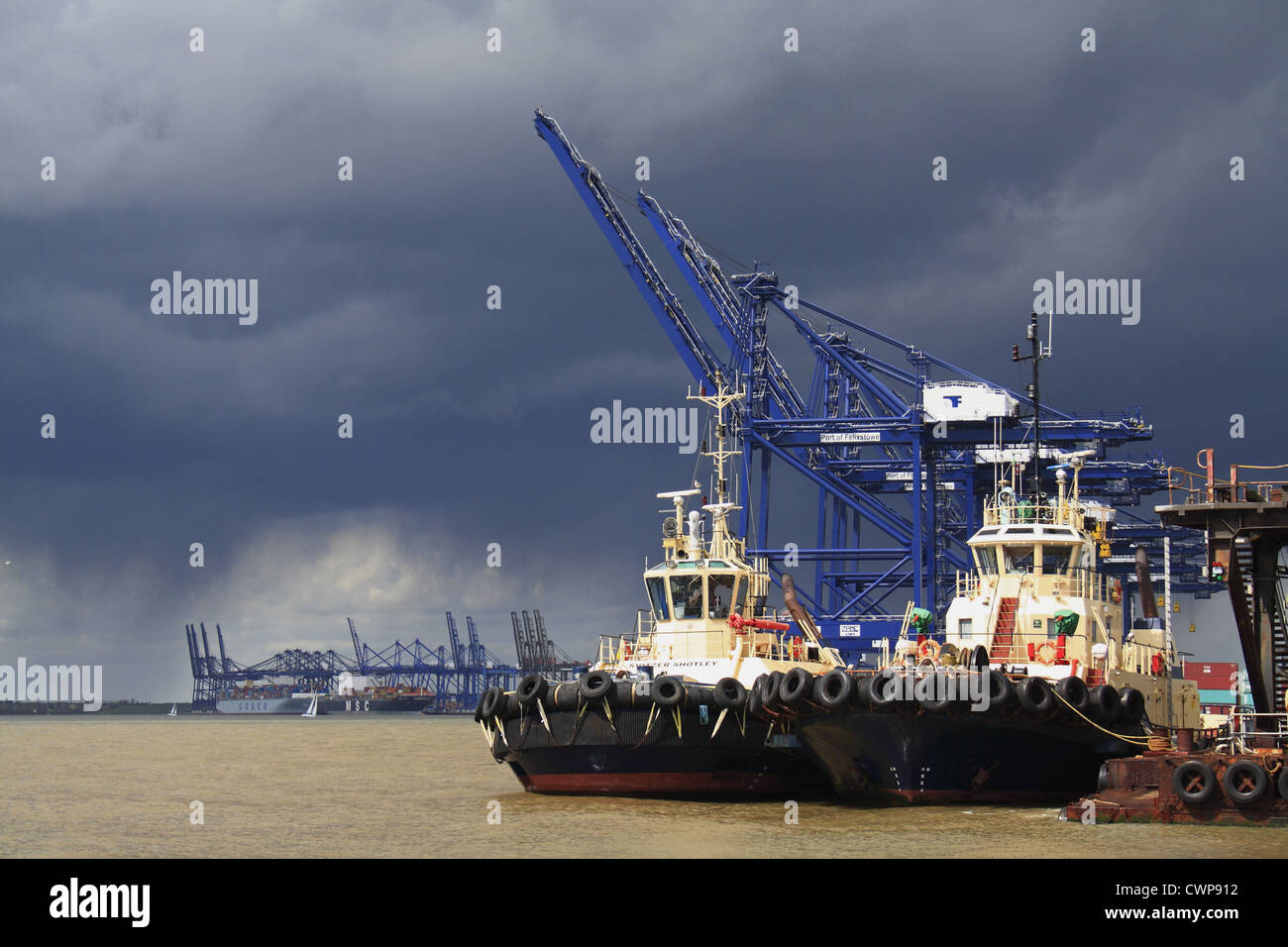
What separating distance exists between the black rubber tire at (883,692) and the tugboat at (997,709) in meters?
0.02

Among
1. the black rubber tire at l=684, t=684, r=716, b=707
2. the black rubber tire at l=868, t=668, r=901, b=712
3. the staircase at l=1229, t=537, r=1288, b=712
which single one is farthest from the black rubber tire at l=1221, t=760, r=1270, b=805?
the black rubber tire at l=684, t=684, r=716, b=707

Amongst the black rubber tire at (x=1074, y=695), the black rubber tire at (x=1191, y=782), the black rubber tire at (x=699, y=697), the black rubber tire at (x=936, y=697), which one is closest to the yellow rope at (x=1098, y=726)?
the black rubber tire at (x=1074, y=695)

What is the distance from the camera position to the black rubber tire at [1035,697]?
29828 millimetres

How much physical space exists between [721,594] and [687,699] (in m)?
5.60

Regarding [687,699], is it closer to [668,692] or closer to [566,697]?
[668,692]

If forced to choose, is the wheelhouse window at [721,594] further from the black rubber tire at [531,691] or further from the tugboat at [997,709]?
the black rubber tire at [531,691]

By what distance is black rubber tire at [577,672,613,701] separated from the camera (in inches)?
1299

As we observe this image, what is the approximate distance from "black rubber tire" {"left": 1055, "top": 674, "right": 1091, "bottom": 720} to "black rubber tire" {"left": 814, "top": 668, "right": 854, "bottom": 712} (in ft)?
14.7

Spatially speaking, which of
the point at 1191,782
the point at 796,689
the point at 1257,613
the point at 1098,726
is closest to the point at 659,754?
the point at 796,689

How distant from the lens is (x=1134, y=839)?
83.7ft
